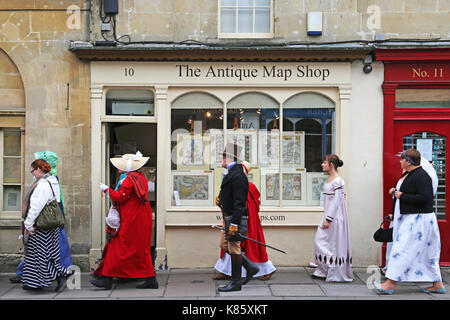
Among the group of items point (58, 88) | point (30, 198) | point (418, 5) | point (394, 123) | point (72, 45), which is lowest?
point (30, 198)

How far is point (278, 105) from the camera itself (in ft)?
30.4

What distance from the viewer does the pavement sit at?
7320mm

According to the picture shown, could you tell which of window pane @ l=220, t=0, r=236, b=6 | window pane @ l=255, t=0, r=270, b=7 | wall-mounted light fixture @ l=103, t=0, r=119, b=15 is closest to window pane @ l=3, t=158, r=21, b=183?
wall-mounted light fixture @ l=103, t=0, r=119, b=15

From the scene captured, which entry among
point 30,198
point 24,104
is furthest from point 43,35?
point 30,198

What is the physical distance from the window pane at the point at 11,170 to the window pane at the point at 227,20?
13.4ft

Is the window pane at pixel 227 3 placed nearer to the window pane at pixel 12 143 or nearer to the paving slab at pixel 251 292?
the window pane at pixel 12 143

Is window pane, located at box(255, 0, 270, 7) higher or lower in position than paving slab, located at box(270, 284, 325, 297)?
higher

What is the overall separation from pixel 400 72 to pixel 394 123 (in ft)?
2.74

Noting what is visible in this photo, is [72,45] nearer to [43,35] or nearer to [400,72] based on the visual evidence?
[43,35]

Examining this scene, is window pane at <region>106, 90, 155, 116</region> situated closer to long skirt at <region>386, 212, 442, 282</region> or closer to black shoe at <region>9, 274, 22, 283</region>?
black shoe at <region>9, 274, 22, 283</region>

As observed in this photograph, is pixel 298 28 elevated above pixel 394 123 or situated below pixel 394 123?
above

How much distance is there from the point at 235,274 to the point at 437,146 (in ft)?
13.6

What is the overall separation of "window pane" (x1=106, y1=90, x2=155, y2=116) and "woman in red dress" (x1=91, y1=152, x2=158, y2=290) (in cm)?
170

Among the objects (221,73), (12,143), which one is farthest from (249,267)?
(12,143)
